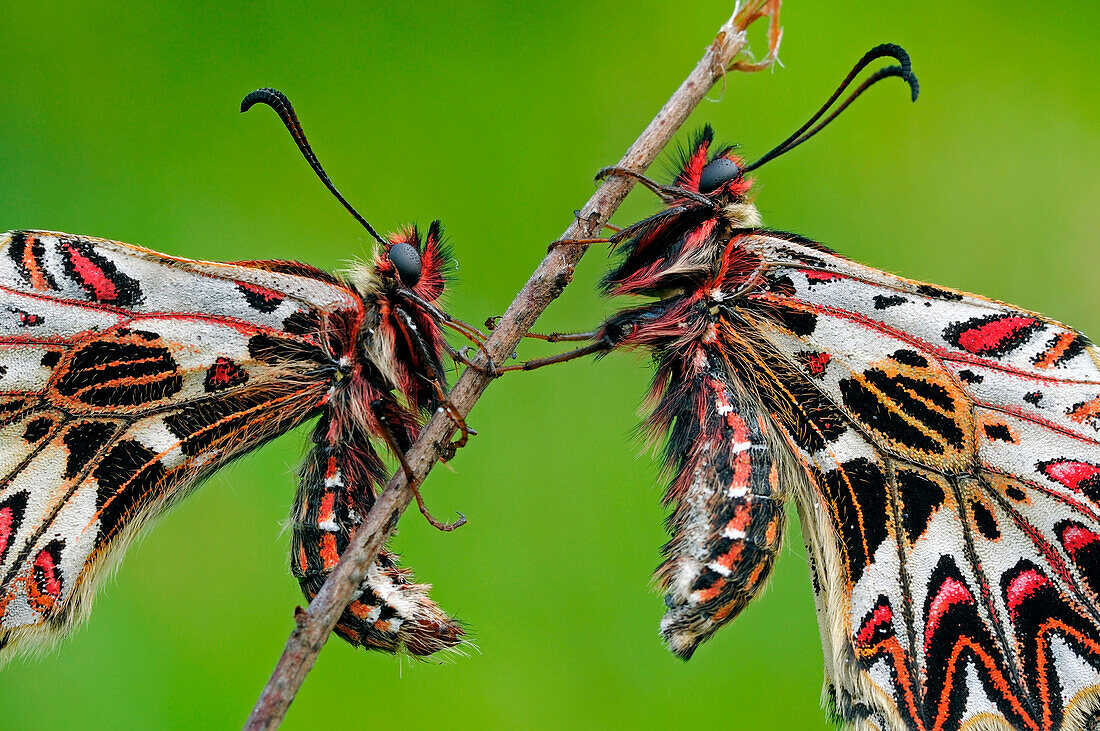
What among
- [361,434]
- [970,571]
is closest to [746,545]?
[970,571]

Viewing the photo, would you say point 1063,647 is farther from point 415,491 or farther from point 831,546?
point 415,491

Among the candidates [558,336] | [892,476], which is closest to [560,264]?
[558,336]

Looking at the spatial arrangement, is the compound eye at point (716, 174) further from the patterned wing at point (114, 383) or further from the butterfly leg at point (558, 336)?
the patterned wing at point (114, 383)

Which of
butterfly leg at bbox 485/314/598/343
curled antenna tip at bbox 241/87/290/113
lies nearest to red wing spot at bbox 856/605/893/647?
butterfly leg at bbox 485/314/598/343

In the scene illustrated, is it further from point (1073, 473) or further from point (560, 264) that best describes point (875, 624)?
point (560, 264)

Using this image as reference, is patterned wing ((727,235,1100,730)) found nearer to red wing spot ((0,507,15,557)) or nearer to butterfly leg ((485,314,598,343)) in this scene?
butterfly leg ((485,314,598,343))

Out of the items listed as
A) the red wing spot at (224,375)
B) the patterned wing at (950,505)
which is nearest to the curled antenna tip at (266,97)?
the red wing spot at (224,375)
